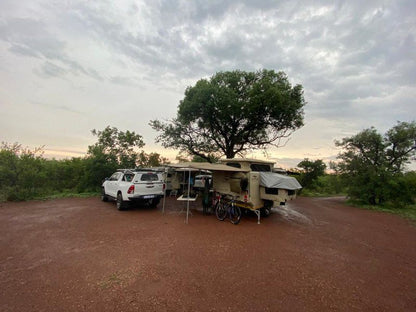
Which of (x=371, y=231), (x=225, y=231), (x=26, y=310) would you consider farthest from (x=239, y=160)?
(x=26, y=310)

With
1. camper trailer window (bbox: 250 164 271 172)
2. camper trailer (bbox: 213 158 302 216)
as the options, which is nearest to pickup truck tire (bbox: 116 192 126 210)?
camper trailer (bbox: 213 158 302 216)

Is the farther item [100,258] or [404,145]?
[404,145]

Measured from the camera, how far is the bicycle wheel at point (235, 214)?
671cm

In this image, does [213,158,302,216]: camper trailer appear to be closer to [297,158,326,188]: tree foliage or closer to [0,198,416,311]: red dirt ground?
[0,198,416,311]: red dirt ground

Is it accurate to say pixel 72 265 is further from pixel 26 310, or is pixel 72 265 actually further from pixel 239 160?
pixel 239 160

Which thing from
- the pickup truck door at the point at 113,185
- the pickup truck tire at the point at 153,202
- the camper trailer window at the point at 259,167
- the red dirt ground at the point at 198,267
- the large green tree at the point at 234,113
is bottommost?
the red dirt ground at the point at 198,267

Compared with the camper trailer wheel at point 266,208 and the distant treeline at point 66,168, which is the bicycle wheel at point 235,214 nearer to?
the camper trailer wheel at point 266,208

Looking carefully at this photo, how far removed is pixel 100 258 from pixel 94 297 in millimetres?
1369

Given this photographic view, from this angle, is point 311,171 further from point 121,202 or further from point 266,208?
point 121,202

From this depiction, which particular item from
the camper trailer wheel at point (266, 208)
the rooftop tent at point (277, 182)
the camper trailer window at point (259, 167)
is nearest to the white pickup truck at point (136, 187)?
the camper trailer window at point (259, 167)

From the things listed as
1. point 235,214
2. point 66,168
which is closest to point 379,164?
point 235,214

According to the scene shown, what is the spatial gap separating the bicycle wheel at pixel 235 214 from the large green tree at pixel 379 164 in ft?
36.5

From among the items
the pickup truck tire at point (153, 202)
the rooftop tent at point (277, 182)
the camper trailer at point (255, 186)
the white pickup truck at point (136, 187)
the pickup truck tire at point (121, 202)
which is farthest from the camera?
the pickup truck tire at point (153, 202)

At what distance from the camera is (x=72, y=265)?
3.56 metres
